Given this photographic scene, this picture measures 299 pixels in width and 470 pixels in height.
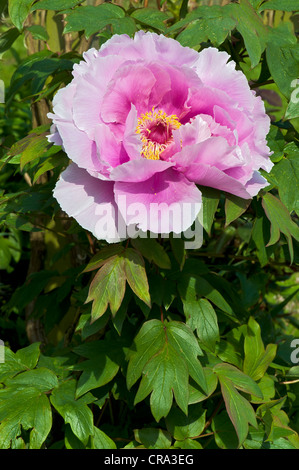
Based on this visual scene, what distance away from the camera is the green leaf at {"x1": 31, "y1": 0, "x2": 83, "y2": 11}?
3.93 ft

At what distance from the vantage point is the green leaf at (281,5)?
1237mm

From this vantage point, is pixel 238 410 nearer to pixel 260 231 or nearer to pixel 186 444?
pixel 186 444

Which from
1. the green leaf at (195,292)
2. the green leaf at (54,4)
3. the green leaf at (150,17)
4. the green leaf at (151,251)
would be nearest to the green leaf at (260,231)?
the green leaf at (195,292)

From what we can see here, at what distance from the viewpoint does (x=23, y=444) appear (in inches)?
45.7

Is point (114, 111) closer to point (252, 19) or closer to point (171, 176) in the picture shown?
point (171, 176)

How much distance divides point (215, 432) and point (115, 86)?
788mm

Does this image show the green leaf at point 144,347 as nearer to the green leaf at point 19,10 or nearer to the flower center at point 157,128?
the flower center at point 157,128

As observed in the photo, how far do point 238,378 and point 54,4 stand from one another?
35.0 inches

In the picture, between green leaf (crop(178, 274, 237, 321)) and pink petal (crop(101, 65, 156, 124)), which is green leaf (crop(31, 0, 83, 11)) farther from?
green leaf (crop(178, 274, 237, 321))

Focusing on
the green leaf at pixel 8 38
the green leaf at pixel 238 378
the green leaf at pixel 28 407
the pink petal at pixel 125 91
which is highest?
the pink petal at pixel 125 91

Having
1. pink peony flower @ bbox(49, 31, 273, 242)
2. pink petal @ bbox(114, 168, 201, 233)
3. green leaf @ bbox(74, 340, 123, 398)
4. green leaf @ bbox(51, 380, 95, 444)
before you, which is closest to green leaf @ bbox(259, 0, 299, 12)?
pink peony flower @ bbox(49, 31, 273, 242)

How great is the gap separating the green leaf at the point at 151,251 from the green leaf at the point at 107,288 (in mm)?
44

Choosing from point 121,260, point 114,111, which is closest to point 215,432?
point 121,260
